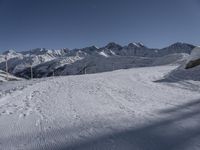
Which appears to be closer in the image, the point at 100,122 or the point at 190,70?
the point at 100,122

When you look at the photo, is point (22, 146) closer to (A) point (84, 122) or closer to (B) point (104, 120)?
(A) point (84, 122)

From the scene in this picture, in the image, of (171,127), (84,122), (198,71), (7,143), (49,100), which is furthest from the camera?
(198,71)

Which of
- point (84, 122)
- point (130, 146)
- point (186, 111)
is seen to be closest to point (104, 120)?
point (84, 122)

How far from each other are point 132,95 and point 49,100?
139 inches

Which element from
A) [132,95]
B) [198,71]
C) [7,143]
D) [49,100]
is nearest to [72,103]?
[49,100]

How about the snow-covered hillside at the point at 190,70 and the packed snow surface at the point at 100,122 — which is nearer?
the packed snow surface at the point at 100,122

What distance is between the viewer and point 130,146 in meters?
3.96

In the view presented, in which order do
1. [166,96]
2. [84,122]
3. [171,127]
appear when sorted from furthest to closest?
[166,96] < [84,122] < [171,127]

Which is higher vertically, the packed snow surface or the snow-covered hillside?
the snow-covered hillside

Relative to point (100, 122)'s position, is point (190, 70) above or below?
above

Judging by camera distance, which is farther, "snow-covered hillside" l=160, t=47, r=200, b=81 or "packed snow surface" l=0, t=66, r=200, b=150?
"snow-covered hillside" l=160, t=47, r=200, b=81

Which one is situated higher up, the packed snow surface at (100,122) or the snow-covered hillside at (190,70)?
the snow-covered hillside at (190,70)

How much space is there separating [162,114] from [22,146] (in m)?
3.92

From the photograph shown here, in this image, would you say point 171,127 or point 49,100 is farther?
point 49,100
